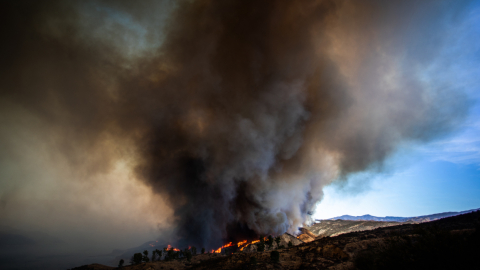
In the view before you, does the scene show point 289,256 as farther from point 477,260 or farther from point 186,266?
point 477,260

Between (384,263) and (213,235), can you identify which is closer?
(384,263)

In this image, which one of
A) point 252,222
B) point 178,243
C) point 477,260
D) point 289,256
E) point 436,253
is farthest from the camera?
point 178,243

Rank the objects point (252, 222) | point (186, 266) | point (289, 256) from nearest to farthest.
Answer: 1. point (289, 256)
2. point (186, 266)
3. point (252, 222)

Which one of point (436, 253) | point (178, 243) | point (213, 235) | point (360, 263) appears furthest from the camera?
point (178, 243)

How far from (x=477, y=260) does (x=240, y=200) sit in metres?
82.9

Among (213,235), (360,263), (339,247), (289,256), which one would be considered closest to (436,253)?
(360,263)

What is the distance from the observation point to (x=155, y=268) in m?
47.9

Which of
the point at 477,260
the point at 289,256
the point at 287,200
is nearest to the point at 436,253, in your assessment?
the point at 477,260

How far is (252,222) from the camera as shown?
85000mm

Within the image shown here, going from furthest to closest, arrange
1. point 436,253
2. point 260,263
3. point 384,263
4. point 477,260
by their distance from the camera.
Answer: point 260,263, point 384,263, point 436,253, point 477,260

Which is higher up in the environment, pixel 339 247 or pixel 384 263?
pixel 384 263

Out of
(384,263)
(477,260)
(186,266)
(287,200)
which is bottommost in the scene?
(186,266)

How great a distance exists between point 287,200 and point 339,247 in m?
47.1

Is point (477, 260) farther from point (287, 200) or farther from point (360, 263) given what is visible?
point (287, 200)
